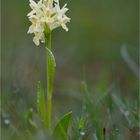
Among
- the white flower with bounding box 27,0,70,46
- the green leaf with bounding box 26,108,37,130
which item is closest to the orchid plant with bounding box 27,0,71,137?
the white flower with bounding box 27,0,70,46

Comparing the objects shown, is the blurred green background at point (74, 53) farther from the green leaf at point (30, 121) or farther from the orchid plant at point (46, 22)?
the orchid plant at point (46, 22)

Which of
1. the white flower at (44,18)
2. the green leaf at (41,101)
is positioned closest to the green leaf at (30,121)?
the green leaf at (41,101)

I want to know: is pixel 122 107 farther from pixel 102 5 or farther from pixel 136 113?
pixel 102 5

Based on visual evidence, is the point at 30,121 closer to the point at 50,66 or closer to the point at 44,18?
the point at 50,66

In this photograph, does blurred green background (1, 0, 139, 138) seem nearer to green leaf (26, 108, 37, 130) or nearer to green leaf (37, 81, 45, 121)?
green leaf (26, 108, 37, 130)

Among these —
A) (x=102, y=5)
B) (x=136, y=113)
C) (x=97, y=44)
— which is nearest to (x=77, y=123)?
(x=136, y=113)
